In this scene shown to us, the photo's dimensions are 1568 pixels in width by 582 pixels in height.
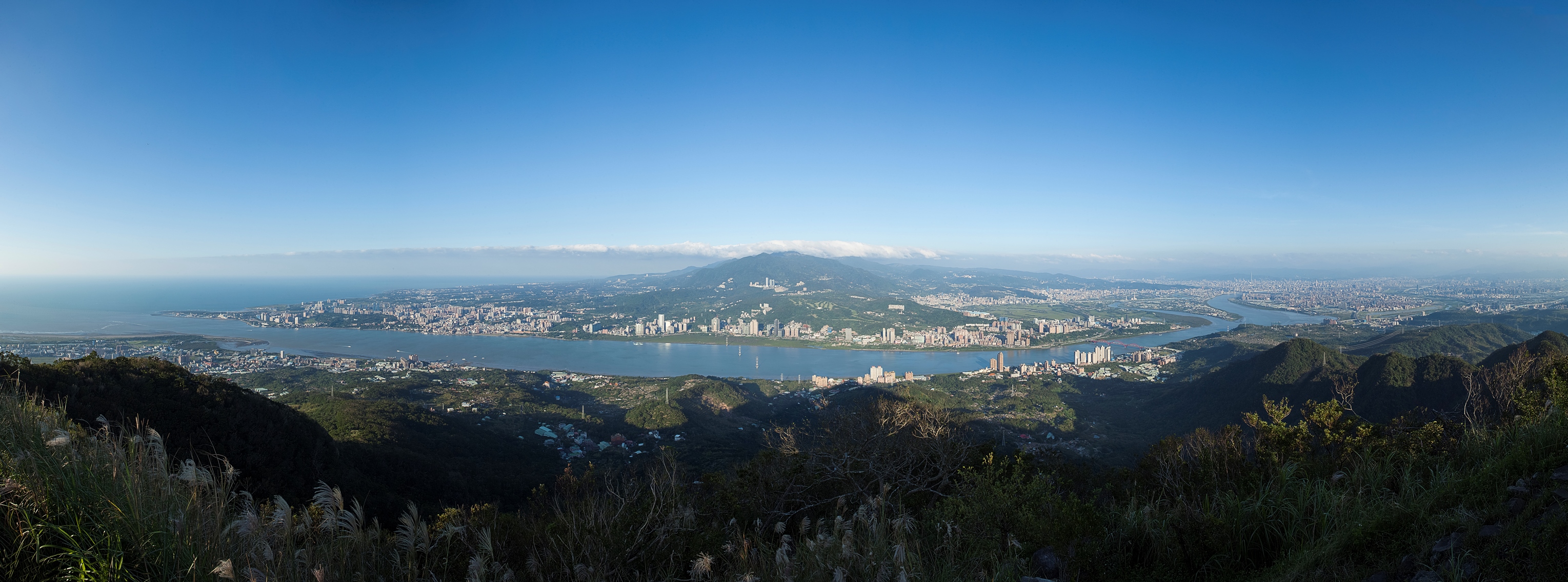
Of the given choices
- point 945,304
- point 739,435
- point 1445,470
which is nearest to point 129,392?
point 1445,470

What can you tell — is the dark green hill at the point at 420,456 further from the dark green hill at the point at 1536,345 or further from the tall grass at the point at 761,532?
the dark green hill at the point at 1536,345

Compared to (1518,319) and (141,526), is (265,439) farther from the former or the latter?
(1518,319)

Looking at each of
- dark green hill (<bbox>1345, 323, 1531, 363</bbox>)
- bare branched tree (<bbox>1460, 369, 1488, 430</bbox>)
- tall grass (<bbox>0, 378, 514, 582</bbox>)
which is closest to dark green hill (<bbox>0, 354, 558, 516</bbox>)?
tall grass (<bbox>0, 378, 514, 582</bbox>)

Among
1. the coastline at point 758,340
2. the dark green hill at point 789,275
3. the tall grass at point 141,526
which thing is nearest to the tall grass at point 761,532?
the tall grass at point 141,526

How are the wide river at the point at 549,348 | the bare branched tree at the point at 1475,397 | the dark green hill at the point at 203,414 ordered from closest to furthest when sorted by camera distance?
1. the bare branched tree at the point at 1475,397
2. the dark green hill at the point at 203,414
3. the wide river at the point at 549,348

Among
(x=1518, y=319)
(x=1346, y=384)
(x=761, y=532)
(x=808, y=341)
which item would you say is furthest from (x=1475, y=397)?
(x=808, y=341)

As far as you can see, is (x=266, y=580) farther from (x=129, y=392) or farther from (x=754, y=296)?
(x=754, y=296)

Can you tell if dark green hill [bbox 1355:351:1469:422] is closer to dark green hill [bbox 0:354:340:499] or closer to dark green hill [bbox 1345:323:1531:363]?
dark green hill [bbox 1345:323:1531:363]
